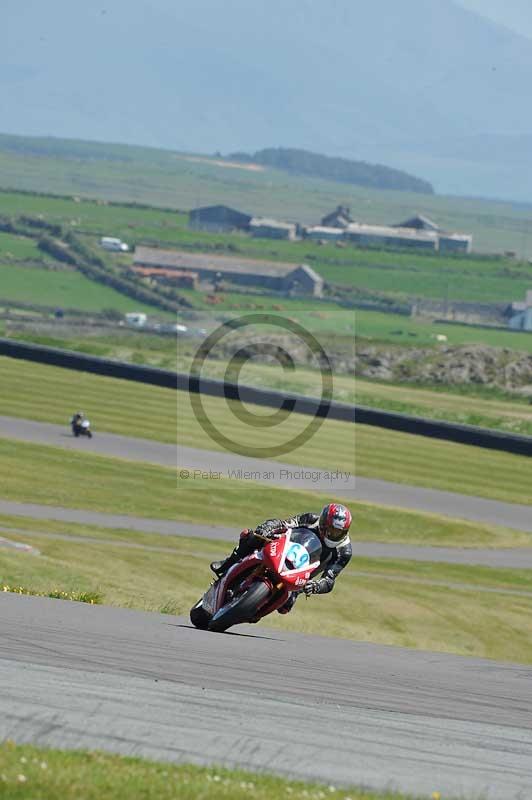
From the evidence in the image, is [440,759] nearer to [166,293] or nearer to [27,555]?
[27,555]

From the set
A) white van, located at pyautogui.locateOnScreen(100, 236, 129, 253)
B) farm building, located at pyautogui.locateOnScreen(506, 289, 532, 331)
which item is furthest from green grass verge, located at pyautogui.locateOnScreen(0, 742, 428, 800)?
white van, located at pyautogui.locateOnScreen(100, 236, 129, 253)

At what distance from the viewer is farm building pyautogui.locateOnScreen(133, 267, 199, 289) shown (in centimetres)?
14712

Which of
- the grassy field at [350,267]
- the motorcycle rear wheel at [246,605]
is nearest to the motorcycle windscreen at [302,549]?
the motorcycle rear wheel at [246,605]

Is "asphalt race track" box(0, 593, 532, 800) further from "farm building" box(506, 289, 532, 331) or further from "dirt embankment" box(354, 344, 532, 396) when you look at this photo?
"farm building" box(506, 289, 532, 331)

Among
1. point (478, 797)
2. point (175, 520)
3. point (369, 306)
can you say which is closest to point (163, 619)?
point (478, 797)

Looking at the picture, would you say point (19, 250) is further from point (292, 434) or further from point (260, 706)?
point (260, 706)

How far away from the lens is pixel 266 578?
13867mm

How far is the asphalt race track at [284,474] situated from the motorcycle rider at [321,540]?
27.7 m

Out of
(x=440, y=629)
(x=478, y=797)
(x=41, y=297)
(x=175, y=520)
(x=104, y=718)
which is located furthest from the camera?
(x=41, y=297)

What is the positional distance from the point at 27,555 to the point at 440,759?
17818mm

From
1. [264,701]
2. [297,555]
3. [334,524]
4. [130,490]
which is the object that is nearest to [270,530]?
[297,555]

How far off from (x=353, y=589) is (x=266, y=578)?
634 inches

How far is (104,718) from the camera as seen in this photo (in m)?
8.36

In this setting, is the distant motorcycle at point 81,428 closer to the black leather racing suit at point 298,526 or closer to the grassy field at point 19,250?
the black leather racing suit at point 298,526
